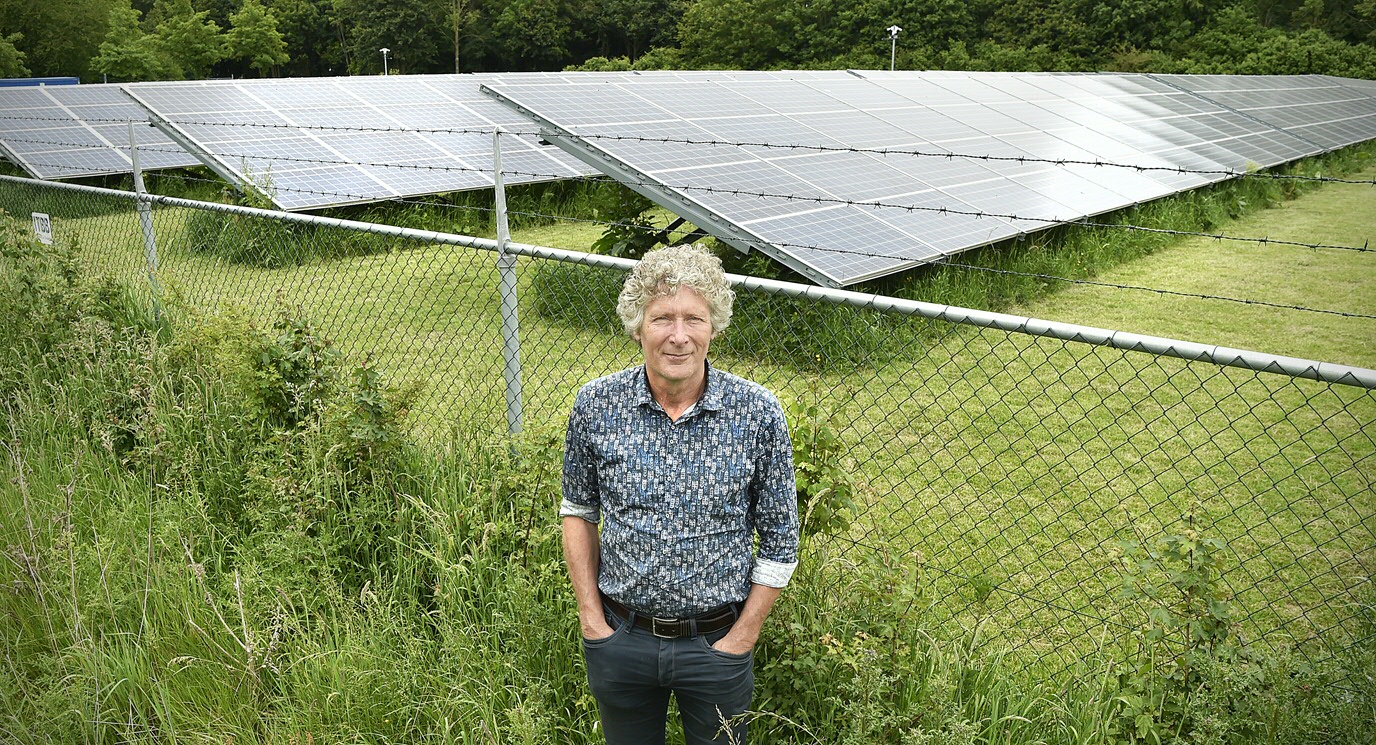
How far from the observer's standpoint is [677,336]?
2.44 metres

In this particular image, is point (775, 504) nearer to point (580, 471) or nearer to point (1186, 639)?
point (580, 471)

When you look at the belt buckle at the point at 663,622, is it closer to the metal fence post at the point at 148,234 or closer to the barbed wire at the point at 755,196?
the barbed wire at the point at 755,196

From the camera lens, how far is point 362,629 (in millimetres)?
3494

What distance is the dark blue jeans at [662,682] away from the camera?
2.49m

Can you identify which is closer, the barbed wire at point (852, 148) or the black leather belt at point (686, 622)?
the black leather belt at point (686, 622)

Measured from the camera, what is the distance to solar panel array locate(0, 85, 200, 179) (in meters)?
15.0

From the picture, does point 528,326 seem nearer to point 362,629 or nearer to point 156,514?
point 156,514

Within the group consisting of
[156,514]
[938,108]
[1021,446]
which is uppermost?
[938,108]

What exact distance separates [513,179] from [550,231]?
88 cm

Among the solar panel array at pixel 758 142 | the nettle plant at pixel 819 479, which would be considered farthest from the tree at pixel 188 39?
the nettle plant at pixel 819 479

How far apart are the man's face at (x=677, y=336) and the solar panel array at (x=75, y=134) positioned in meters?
14.2

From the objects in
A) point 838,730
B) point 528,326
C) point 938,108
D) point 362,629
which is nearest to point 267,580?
point 362,629

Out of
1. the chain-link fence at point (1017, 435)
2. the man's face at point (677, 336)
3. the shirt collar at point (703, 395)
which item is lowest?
the chain-link fence at point (1017, 435)

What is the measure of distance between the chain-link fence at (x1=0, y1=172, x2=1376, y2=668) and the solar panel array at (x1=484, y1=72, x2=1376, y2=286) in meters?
0.76
